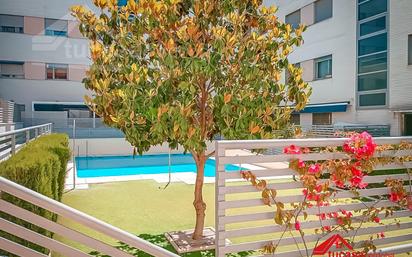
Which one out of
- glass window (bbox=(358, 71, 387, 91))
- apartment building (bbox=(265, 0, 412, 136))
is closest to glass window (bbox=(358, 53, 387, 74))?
apartment building (bbox=(265, 0, 412, 136))

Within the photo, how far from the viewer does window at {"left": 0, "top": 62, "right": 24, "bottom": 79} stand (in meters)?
30.9

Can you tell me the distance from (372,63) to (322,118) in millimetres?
5722

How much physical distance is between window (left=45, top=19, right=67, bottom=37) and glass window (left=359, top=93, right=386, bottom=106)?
27.9 m

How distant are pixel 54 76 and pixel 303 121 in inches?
948

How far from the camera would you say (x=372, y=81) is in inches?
838

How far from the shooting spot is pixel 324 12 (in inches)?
991

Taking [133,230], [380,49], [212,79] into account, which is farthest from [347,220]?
[380,49]

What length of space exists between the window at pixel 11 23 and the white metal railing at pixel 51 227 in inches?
1356

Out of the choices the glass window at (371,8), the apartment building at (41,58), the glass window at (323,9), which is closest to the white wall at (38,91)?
the apartment building at (41,58)

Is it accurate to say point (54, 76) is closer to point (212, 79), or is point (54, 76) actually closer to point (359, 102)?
point (359, 102)

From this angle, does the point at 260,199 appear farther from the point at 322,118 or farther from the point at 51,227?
the point at 322,118

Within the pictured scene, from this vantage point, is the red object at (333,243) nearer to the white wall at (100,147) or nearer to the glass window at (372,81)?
the glass window at (372,81)

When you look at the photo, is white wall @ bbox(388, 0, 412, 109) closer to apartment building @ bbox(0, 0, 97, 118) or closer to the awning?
the awning

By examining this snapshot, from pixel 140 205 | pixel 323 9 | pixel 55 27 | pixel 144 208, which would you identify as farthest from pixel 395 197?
pixel 55 27
